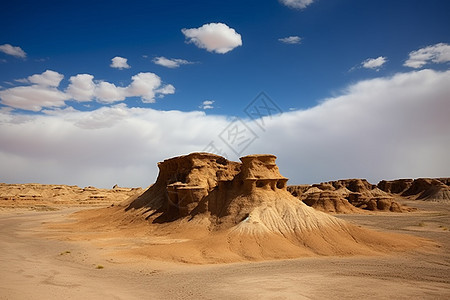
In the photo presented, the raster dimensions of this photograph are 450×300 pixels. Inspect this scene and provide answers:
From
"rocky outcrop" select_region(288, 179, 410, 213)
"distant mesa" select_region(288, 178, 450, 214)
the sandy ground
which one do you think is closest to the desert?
the sandy ground

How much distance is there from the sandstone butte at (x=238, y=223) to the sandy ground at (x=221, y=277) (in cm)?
180

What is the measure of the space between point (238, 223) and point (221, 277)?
32.3 feet

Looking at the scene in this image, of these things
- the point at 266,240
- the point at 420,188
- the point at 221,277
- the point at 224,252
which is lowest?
the point at 221,277

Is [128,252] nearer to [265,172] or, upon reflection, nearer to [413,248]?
[265,172]

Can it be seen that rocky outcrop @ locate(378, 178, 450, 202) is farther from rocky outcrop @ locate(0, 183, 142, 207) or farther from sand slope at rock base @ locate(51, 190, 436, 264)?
rocky outcrop @ locate(0, 183, 142, 207)

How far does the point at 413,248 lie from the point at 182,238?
19880 mm

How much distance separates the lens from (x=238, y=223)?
25.9m

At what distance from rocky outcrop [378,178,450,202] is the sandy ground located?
8956cm

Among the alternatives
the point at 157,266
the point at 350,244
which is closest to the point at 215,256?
the point at 157,266

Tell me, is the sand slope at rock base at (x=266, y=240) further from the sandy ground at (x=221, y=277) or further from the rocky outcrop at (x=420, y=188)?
the rocky outcrop at (x=420, y=188)

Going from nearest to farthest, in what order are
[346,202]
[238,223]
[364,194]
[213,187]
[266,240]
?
[266,240]
[238,223]
[213,187]
[346,202]
[364,194]

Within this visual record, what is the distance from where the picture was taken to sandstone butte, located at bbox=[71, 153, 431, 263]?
21859 millimetres

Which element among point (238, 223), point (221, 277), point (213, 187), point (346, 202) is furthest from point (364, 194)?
point (221, 277)

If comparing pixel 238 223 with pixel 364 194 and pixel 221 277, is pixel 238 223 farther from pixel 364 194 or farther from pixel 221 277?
pixel 364 194
